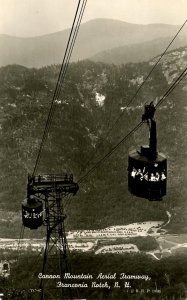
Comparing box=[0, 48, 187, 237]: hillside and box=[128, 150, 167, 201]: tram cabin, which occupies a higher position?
box=[0, 48, 187, 237]: hillside

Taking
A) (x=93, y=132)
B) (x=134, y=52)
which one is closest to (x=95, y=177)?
(x=93, y=132)

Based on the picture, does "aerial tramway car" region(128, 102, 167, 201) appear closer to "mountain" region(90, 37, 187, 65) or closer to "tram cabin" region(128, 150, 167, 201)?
"tram cabin" region(128, 150, 167, 201)

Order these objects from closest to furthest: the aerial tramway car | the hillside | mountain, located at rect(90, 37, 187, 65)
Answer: the aerial tramway car
the hillside
mountain, located at rect(90, 37, 187, 65)

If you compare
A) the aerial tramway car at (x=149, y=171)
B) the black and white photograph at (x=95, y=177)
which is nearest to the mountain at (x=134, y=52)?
the black and white photograph at (x=95, y=177)

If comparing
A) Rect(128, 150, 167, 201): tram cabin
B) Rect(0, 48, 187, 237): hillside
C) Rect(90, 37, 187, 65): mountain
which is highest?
Rect(90, 37, 187, 65): mountain

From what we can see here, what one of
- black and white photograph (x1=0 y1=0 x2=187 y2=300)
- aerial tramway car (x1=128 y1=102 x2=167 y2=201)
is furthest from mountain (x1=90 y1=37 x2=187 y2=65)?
aerial tramway car (x1=128 y1=102 x2=167 y2=201)

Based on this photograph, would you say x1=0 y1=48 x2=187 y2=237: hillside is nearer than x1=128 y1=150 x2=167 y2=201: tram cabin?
No

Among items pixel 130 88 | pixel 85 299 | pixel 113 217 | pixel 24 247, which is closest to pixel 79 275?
pixel 85 299
